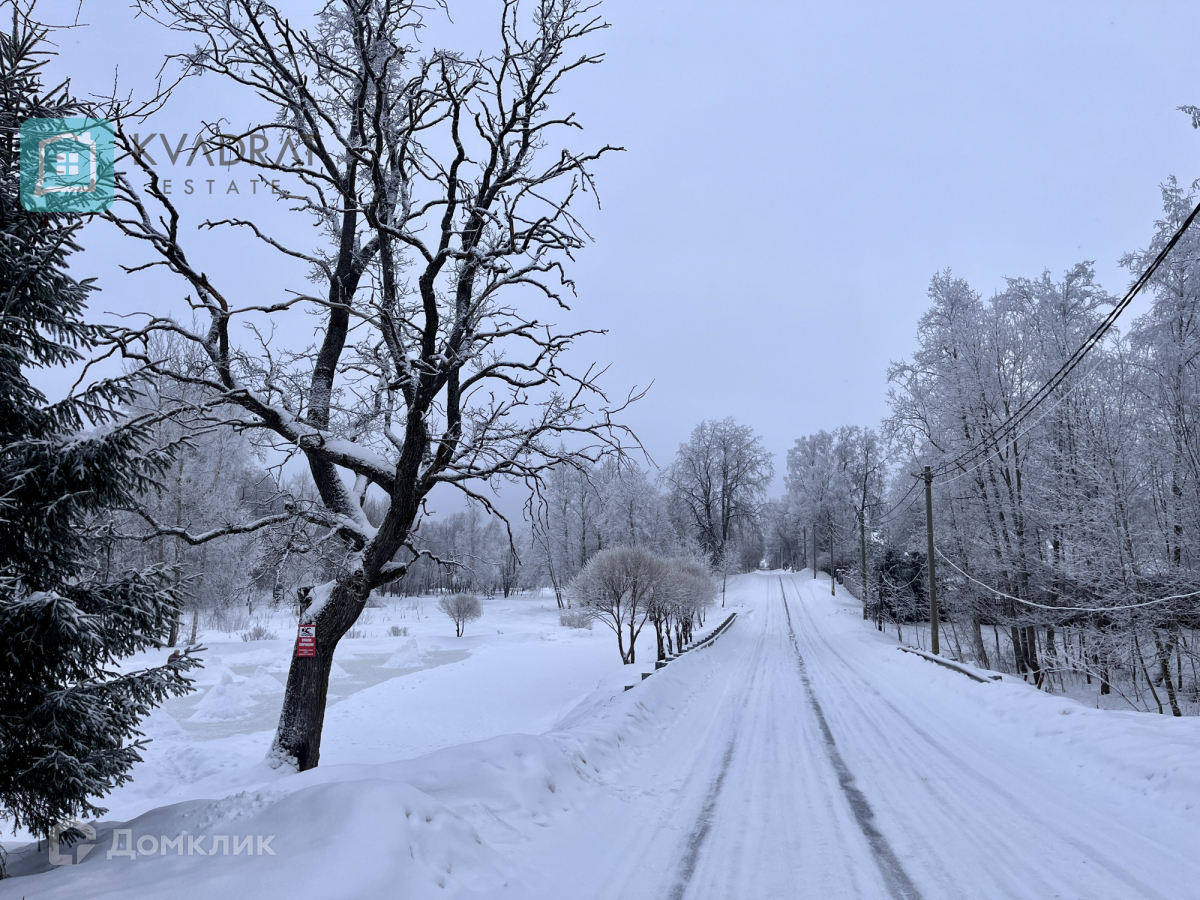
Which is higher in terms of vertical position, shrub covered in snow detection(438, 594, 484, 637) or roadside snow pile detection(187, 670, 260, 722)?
roadside snow pile detection(187, 670, 260, 722)

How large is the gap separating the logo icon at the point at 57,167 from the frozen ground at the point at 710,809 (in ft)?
15.3

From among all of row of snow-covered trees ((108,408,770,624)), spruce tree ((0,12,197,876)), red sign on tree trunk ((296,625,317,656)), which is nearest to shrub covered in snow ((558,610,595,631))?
row of snow-covered trees ((108,408,770,624))

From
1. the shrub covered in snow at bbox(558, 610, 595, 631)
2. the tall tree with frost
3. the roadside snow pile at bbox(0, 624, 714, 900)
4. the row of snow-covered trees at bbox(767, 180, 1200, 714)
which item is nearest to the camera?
the roadside snow pile at bbox(0, 624, 714, 900)

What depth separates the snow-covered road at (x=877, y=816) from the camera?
4762 millimetres

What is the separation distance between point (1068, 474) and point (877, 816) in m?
16.3

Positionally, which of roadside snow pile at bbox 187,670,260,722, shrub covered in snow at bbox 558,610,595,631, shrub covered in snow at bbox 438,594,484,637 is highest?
roadside snow pile at bbox 187,670,260,722

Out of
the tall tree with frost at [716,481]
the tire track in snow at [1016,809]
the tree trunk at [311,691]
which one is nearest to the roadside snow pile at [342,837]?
the tree trunk at [311,691]

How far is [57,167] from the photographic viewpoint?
15.4ft

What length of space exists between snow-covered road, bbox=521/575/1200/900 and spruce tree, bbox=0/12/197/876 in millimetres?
3393

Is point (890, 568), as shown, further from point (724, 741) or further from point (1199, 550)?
point (724, 741)

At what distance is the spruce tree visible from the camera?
3.91 meters

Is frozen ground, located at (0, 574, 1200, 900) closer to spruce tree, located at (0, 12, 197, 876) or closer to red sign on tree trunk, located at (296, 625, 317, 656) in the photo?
spruce tree, located at (0, 12, 197, 876)

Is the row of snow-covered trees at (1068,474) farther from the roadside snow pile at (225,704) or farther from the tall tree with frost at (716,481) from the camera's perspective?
the tall tree with frost at (716,481)

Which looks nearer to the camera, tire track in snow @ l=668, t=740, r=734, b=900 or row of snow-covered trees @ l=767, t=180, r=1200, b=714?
tire track in snow @ l=668, t=740, r=734, b=900
